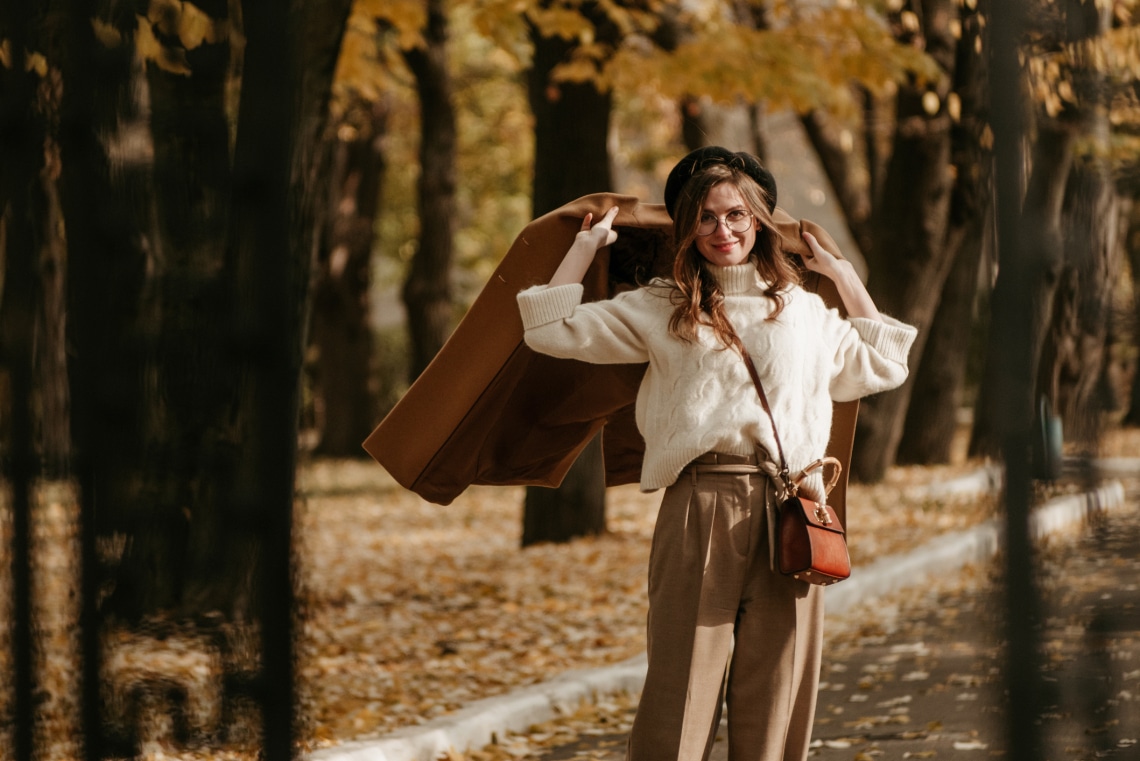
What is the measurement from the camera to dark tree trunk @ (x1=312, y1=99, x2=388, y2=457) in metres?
23.2

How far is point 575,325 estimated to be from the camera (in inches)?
144

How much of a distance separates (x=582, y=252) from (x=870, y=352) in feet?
2.70

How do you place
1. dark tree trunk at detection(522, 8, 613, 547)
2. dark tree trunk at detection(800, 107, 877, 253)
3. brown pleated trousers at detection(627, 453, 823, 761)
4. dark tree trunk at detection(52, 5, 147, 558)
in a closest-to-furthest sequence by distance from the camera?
dark tree trunk at detection(52, 5, 147, 558) < brown pleated trousers at detection(627, 453, 823, 761) < dark tree trunk at detection(522, 8, 613, 547) < dark tree trunk at detection(800, 107, 877, 253)

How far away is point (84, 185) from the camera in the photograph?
3021 mm

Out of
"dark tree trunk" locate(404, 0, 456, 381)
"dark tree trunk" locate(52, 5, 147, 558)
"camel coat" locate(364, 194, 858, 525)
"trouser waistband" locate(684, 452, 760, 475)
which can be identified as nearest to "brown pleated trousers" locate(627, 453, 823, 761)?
"trouser waistband" locate(684, 452, 760, 475)

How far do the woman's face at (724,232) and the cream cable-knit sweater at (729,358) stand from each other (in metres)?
0.05

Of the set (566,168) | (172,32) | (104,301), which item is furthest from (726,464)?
(566,168)

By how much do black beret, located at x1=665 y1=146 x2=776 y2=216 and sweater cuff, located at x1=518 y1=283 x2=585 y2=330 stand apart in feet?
1.26

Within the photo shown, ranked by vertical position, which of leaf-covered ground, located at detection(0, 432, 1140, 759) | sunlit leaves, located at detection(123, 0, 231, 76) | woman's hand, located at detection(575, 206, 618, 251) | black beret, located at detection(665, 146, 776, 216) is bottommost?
leaf-covered ground, located at detection(0, 432, 1140, 759)

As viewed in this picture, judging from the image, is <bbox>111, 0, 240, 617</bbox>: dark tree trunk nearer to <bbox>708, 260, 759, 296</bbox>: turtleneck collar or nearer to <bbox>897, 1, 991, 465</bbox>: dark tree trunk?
<bbox>708, 260, 759, 296</bbox>: turtleneck collar

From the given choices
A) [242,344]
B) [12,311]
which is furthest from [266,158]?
[12,311]

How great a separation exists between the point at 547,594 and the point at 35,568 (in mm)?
6672

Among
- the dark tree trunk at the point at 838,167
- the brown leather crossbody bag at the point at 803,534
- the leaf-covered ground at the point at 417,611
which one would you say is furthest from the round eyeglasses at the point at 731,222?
the dark tree trunk at the point at 838,167

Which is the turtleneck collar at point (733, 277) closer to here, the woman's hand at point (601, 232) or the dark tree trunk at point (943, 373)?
the woman's hand at point (601, 232)
